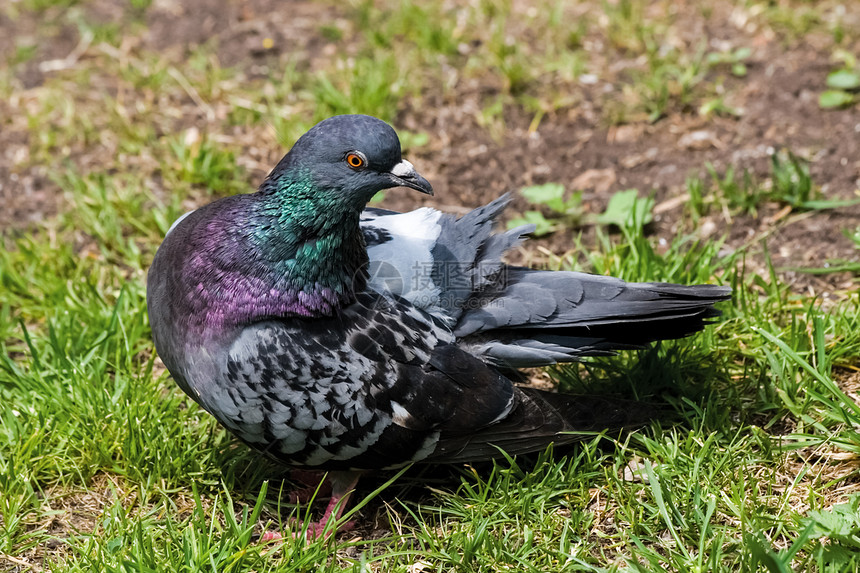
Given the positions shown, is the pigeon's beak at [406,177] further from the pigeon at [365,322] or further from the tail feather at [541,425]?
the tail feather at [541,425]

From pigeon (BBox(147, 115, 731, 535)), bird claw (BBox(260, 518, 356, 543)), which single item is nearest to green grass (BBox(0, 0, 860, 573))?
bird claw (BBox(260, 518, 356, 543))

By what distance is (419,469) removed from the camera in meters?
3.75

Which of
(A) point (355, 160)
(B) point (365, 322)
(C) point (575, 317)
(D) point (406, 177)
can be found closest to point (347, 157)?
(A) point (355, 160)

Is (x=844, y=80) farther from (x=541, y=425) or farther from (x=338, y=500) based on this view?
(x=338, y=500)

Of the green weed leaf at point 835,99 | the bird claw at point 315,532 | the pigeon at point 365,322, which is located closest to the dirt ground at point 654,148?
the green weed leaf at point 835,99

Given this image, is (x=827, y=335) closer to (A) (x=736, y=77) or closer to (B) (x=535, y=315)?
(B) (x=535, y=315)

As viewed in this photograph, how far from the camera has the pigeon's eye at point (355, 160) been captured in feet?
10.1

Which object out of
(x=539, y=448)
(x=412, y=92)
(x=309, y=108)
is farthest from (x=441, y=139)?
(x=539, y=448)

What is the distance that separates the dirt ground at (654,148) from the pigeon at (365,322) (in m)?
1.42

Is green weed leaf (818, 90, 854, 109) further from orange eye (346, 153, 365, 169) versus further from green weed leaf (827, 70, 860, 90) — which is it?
orange eye (346, 153, 365, 169)

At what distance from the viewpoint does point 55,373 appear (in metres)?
3.89

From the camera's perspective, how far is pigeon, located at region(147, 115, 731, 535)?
10.4 feet

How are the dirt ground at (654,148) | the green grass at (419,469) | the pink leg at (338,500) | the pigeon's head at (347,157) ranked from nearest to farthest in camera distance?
the pigeon's head at (347,157) < the green grass at (419,469) < the pink leg at (338,500) < the dirt ground at (654,148)

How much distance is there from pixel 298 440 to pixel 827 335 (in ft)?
8.07
